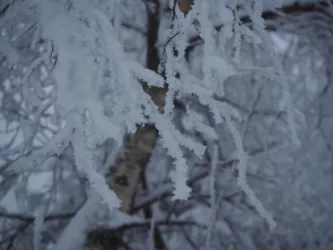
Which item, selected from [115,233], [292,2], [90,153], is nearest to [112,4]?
[90,153]

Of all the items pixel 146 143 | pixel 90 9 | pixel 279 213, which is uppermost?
pixel 90 9

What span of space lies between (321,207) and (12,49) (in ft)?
17.5

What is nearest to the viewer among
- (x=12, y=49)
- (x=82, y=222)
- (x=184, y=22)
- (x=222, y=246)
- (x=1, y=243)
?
(x=12, y=49)

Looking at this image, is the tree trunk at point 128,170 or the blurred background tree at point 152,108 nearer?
the blurred background tree at point 152,108

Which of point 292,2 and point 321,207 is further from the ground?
point 292,2

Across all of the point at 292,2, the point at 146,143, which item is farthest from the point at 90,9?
the point at 292,2

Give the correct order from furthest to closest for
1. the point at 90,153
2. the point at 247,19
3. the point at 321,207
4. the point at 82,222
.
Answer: the point at 321,207, the point at 247,19, the point at 82,222, the point at 90,153

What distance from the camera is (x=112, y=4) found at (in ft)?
4.00

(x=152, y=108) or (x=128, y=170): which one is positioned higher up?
(x=152, y=108)

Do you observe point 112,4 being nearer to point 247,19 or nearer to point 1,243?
point 247,19

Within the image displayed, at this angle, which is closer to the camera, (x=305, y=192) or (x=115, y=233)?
(x=115, y=233)

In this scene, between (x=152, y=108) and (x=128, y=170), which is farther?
(x=128, y=170)

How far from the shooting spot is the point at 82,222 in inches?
70.2

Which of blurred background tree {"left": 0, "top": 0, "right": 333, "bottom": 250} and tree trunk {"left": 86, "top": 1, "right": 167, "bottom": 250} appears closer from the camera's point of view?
blurred background tree {"left": 0, "top": 0, "right": 333, "bottom": 250}
